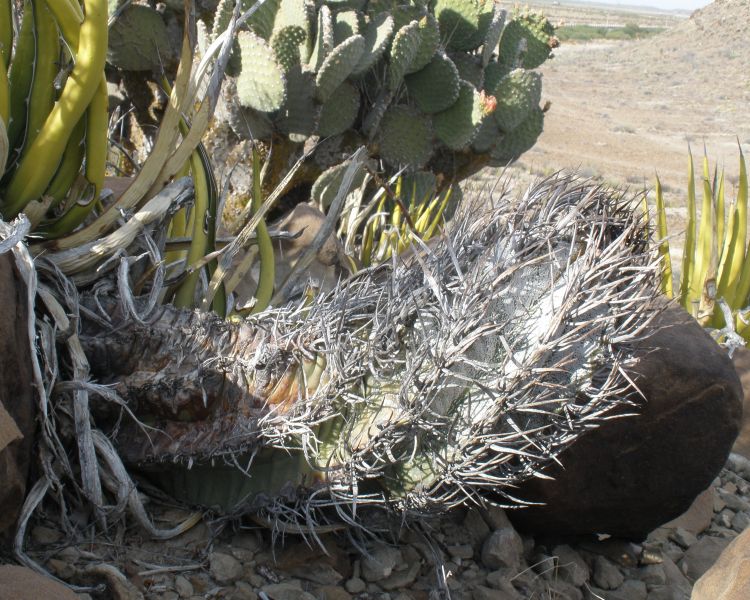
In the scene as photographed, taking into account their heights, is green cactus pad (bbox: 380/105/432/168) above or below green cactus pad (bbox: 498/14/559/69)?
below

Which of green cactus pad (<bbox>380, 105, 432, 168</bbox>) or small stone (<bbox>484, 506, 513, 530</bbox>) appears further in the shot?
green cactus pad (<bbox>380, 105, 432, 168</bbox>)

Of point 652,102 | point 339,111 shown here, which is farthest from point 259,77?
point 652,102

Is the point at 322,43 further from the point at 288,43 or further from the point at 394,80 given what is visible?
the point at 394,80

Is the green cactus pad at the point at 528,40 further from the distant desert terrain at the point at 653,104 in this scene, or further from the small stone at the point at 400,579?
the small stone at the point at 400,579

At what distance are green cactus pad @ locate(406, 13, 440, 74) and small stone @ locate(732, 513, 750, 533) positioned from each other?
286 centimetres

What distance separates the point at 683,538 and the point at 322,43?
9.49ft

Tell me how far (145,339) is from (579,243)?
1.05m

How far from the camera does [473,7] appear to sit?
17.6 ft

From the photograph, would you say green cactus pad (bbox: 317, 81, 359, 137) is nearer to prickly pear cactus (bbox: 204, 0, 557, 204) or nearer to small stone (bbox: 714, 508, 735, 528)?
prickly pear cactus (bbox: 204, 0, 557, 204)

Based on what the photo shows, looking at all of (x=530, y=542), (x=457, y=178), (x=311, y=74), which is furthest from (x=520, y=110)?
(x=530, y=542)

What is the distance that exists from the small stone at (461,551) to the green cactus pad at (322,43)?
285 centimetres

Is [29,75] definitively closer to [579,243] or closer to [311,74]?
[579,243]

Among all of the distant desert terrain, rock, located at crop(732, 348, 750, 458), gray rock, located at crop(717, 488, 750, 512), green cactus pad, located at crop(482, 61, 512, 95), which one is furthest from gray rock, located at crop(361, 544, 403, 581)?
the distant desert terrain

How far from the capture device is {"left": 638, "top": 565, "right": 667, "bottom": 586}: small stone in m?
2.63
